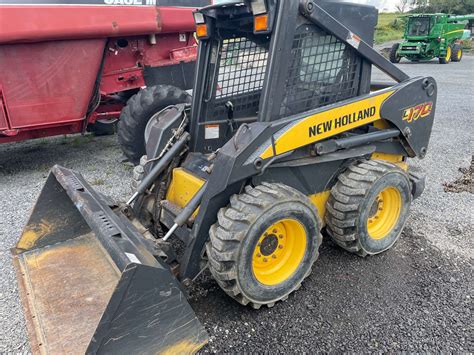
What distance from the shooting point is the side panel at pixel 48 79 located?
4.74m

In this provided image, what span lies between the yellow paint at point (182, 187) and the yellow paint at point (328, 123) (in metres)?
0.71

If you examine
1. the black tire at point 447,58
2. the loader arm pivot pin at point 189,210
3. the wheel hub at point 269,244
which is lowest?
the black tire at point 447,58

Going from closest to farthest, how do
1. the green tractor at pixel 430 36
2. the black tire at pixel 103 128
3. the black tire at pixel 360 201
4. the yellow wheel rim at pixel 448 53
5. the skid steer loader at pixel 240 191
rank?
the skid steer loader at pixel 240 191, the black tire at pixel 360 201, the black tire at pixel 103 128, the green tractor at pixel 430 36, the yellow wheel rim at pixel 448 53

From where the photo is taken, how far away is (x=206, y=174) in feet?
9.91

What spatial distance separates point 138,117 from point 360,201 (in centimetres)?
294

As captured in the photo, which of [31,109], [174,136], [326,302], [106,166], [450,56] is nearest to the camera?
[326,302]

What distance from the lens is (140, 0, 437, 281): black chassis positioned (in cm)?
246

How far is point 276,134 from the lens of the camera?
8.34 ft

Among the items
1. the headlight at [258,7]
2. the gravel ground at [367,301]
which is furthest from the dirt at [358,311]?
the headlight at [258,7]

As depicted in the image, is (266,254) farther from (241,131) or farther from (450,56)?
(450,56)

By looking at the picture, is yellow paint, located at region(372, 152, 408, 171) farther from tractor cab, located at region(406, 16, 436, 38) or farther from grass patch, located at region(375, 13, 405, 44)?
grass patch, located at region(375, 13, 405, 44)

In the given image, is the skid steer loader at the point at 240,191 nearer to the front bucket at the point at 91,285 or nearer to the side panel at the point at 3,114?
the front bucket at the point at 91,285

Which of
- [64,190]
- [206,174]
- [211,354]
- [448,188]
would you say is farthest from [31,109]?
[448,188]

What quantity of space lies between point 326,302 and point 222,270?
85 cm
